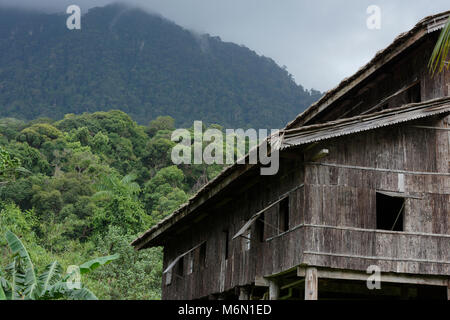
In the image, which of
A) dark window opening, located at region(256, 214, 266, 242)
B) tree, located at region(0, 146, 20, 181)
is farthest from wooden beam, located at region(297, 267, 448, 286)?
tree, located at region(0, 146, 20, 181)

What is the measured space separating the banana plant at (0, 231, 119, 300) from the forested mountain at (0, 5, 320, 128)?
79.6 meters

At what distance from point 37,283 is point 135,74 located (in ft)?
337

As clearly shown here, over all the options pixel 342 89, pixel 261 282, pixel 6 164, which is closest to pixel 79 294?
pixel 261 282

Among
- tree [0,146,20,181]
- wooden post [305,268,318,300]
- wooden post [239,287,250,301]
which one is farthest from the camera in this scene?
tree [0,146,20,181]

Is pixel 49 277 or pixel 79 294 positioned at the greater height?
pixel 49 277

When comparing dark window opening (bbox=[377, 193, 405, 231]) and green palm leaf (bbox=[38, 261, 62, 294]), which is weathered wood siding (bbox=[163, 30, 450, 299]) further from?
green palm leaf (bbox=[38, 261, 62, 294])

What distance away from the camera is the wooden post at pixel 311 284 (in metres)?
14.6

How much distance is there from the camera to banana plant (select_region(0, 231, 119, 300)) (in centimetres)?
1512

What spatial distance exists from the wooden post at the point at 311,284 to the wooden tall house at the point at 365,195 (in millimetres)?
21

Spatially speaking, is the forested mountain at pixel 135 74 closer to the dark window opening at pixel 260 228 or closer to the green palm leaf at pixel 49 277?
the dark window opening at pixel 260 228

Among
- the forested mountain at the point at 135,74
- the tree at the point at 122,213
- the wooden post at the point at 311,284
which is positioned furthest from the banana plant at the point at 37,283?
the forested mountain at the point at 135,74

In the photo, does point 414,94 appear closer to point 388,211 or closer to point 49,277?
point 388,211

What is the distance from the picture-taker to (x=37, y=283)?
51.2 feet

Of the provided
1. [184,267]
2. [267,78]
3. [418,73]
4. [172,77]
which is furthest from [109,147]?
[267,78]
